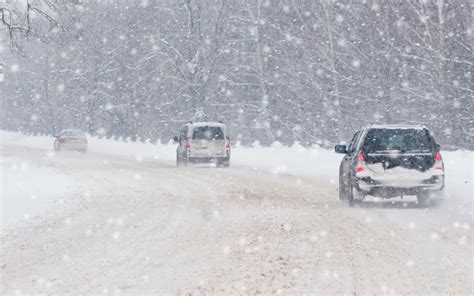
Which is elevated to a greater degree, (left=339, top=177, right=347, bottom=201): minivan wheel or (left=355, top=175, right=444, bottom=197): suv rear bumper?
(left=355, top=175, right=444, bottom=197): suv rear bumper

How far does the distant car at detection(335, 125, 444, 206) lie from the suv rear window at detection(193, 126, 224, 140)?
15478 millimetres

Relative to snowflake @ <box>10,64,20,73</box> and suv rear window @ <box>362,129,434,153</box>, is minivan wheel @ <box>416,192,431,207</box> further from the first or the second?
snowflake @ <box>10,64,20,73</box>

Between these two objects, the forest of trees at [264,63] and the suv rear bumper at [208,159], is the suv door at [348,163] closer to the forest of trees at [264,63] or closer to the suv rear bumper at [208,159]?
the forest of trees at [264,63]

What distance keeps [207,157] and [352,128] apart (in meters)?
13.9

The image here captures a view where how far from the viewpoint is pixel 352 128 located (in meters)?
42.8

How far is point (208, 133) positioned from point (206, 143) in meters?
0.42

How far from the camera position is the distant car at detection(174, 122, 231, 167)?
3098 centimetres

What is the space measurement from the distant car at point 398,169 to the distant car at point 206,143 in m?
15.5

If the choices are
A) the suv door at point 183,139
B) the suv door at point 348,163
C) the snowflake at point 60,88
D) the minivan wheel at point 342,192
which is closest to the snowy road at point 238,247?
the minivan wheel at point 342,192

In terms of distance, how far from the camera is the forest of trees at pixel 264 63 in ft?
116

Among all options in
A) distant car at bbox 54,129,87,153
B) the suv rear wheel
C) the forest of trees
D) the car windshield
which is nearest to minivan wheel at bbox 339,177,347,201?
the suv rear wheel

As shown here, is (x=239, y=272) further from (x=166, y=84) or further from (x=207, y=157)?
(x=166, y=84)

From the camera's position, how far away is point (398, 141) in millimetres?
16281

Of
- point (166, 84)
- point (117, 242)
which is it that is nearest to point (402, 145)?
point (117, 242)
